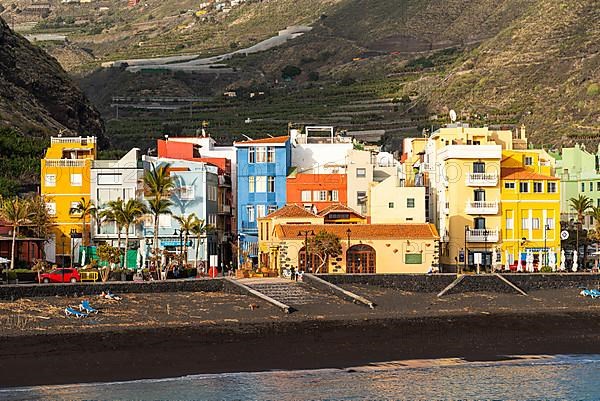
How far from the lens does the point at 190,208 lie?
298 feet

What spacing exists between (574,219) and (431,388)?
60.1m

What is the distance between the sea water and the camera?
46.9 metres

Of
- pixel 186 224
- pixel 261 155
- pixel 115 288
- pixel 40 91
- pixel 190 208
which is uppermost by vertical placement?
pixel 40 91

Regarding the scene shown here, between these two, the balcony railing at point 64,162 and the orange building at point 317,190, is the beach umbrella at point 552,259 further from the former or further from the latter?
the balcony railing at point 64,162

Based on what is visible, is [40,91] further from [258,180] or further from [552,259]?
[552,259]

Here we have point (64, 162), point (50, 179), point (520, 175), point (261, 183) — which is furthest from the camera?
point (261, 183)

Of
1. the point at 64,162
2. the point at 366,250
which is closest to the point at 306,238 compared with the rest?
the point at 366,250

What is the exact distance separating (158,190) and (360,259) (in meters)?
13.7

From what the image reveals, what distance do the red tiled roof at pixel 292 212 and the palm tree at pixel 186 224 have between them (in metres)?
5.19

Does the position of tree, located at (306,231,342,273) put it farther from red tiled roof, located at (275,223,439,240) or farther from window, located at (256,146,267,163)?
window, located at (256,146,267,163)

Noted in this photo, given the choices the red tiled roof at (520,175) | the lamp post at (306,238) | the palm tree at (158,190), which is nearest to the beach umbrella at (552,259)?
the red tiled roof at (520,175)

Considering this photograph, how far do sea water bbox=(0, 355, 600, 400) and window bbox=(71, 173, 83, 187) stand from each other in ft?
137

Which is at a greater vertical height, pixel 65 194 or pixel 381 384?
pixel 65 194

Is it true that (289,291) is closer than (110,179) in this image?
Yes
